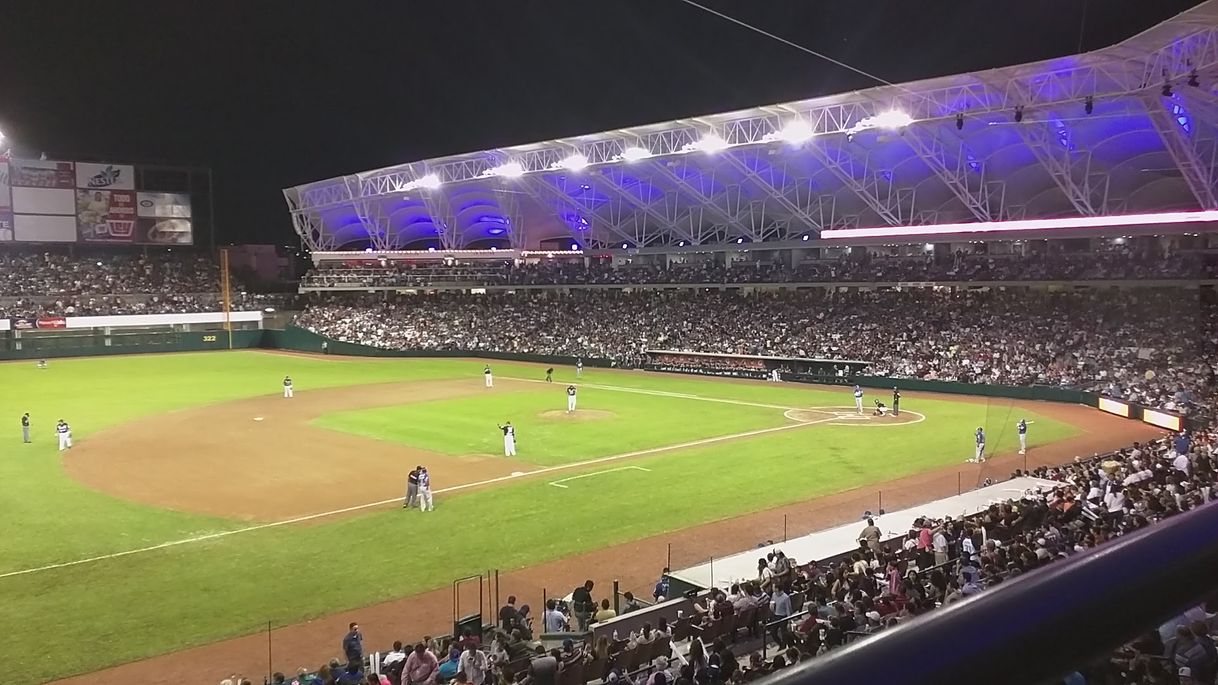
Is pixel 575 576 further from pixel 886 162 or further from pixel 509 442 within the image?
pixel 886 162

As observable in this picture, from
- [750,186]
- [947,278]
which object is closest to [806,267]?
[750,186]

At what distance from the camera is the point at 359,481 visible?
1051 inches

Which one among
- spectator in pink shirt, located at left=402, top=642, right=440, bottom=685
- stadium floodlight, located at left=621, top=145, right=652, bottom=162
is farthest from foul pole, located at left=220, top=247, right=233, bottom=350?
spectator in pink shirt, located at left=402, top=642, right=440, bottom=685

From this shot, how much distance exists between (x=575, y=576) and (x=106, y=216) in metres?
77.2

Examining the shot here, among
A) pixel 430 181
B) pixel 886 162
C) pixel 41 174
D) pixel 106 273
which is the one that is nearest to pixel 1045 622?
pixel 886 162

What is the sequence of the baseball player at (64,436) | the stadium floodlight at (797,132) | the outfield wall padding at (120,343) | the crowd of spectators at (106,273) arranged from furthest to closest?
the crowd of spectators at (106,273) < the outfield wall padding at (120,343) < the stadium floodlight at (797,132) < the baseball player at (64,436)

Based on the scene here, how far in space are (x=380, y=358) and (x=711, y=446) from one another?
4368 cm

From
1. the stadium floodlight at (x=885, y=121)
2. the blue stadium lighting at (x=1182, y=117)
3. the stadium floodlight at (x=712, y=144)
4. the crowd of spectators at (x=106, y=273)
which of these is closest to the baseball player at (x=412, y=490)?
the stadium floodlight at (x=885, y=121)

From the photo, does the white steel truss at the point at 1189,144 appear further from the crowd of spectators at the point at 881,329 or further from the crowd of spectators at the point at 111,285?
the crowd of spectators at the point at 111,285

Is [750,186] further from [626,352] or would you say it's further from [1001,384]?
[1001,384]

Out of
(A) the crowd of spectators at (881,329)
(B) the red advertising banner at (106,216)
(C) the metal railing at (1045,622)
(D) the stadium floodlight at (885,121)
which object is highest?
(D) the stadium floodlight at (885,121)

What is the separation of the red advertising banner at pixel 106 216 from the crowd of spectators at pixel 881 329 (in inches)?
726

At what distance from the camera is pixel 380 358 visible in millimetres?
69125

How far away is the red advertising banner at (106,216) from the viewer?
77.3 metres
